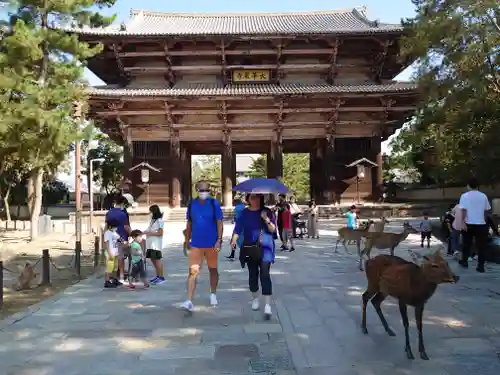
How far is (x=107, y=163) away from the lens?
4256 centimetres

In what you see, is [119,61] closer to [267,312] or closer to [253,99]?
[253,99]

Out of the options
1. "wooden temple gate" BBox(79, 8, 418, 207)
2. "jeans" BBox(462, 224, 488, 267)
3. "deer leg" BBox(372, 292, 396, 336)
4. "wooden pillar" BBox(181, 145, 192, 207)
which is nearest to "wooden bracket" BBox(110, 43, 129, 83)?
"wooden temple gate" BBox(79, 8, 418, 207)

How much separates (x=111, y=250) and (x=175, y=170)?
1734cm

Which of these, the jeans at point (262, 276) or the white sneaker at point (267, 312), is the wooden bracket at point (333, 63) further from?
the white sneaker at point (267, 312)

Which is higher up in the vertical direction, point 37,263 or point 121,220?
point 121,220

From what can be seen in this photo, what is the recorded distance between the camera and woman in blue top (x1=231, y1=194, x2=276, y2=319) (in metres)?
6.08

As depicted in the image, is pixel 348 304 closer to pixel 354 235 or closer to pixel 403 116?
pixel 354 235

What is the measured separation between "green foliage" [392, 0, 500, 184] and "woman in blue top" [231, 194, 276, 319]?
669 cm

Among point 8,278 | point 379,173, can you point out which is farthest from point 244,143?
point 8,278

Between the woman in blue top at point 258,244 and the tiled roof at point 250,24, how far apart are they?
1940 centimetres

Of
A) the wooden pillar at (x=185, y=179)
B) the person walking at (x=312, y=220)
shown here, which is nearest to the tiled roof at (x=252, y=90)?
the wooden pillar at (x=185, y=179)

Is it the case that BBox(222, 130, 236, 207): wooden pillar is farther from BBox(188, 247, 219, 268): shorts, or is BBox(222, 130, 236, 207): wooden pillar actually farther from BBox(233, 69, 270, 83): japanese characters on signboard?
BBox(188, 247, 219, 268): shorts

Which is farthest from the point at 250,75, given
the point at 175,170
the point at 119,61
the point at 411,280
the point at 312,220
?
the point at 411,280

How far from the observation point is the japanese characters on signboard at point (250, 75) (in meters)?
25.8
